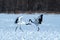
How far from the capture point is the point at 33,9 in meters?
23.4

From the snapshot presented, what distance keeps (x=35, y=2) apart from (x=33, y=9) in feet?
3.97

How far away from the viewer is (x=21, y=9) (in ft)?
75.9

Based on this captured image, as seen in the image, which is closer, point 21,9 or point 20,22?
point 20,22

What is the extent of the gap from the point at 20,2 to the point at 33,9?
157 cm

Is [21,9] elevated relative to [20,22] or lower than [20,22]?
lower

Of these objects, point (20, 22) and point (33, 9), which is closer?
point (20, 22)

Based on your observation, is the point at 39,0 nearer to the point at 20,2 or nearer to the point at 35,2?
the point at 35,2

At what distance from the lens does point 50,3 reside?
24.0 m

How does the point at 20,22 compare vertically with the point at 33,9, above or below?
above

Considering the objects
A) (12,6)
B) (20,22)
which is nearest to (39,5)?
(12,6)

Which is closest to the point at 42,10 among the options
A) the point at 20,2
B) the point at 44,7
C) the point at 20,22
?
the point at 44,7

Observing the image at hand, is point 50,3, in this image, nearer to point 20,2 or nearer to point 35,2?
point 35,2

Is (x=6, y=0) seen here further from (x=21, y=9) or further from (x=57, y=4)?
(x=57, y=4)

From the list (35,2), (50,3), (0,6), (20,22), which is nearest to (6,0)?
(0,6)
